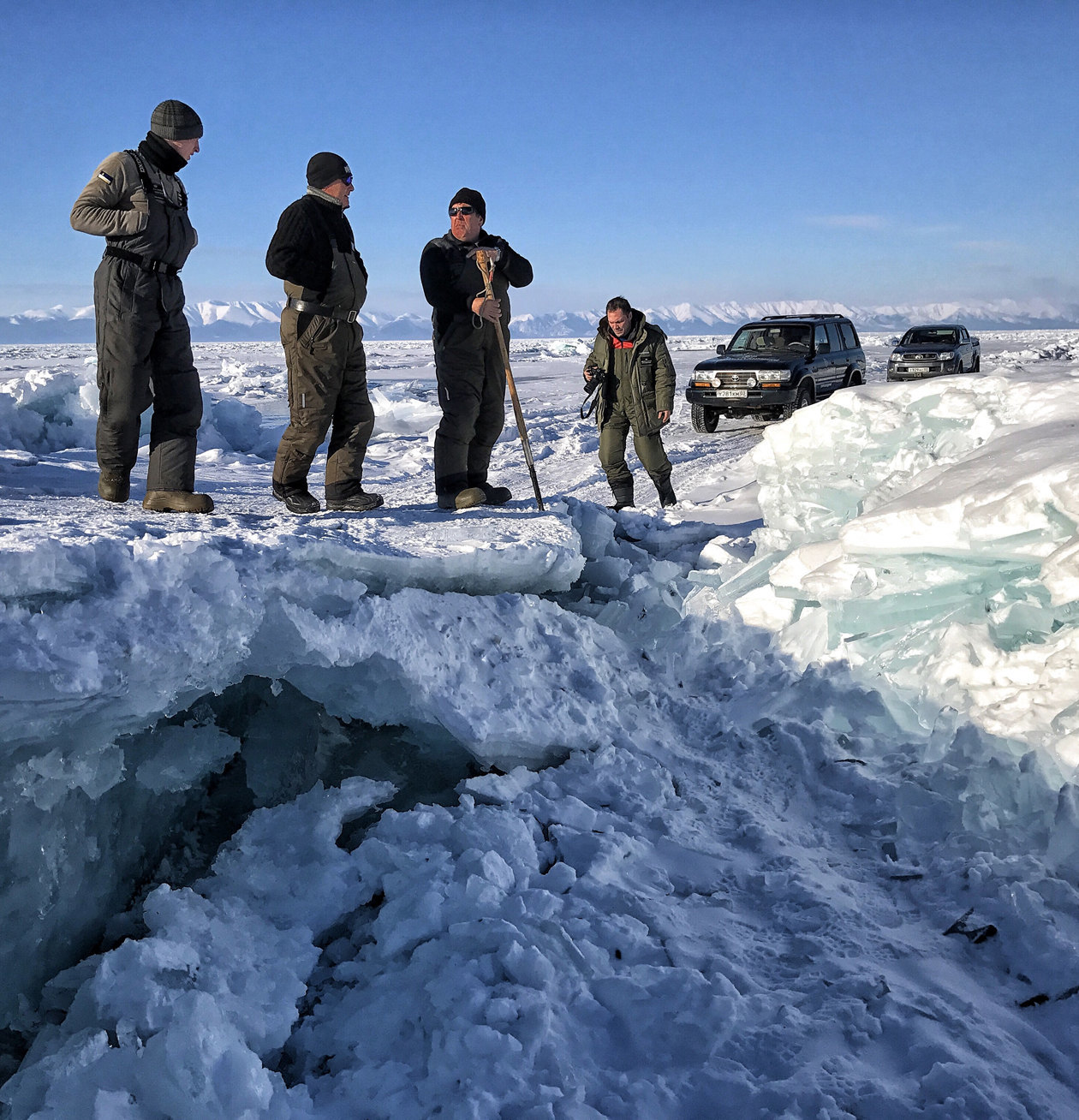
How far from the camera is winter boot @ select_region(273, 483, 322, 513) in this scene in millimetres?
4461

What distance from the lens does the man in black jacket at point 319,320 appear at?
4.07 m

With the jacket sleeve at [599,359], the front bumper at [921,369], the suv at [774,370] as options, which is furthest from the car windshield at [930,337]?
the jacket sleeve at [599,359]

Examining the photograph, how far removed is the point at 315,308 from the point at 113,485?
4.38 feet

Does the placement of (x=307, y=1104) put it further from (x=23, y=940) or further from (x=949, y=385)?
(x=949, y=385)

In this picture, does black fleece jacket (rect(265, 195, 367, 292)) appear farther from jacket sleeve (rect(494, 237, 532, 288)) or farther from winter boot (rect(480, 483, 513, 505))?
winter boot (rect(480, 483, 513, 505))

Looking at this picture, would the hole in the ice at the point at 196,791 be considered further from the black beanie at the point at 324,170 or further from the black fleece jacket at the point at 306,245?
the black beanie at the point at 324,170

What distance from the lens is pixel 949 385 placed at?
590 centimetres

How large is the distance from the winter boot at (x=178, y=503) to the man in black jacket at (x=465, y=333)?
1.46 meters

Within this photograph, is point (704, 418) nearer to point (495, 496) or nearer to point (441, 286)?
point (495, 496)

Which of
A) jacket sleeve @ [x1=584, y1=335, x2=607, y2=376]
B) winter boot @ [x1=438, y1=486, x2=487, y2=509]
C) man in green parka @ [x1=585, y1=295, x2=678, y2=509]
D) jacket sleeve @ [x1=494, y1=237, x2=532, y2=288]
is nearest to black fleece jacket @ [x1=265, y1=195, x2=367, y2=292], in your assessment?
jacket sleeve @ [x1=494, y1=237, x2=532, y2=288]

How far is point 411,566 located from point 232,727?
0.90 meters

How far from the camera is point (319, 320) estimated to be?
422 cm

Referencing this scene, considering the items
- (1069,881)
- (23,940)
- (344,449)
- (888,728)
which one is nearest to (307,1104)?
(23,940)

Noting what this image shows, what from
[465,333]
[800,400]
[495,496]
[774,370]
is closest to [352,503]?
[495,496]
